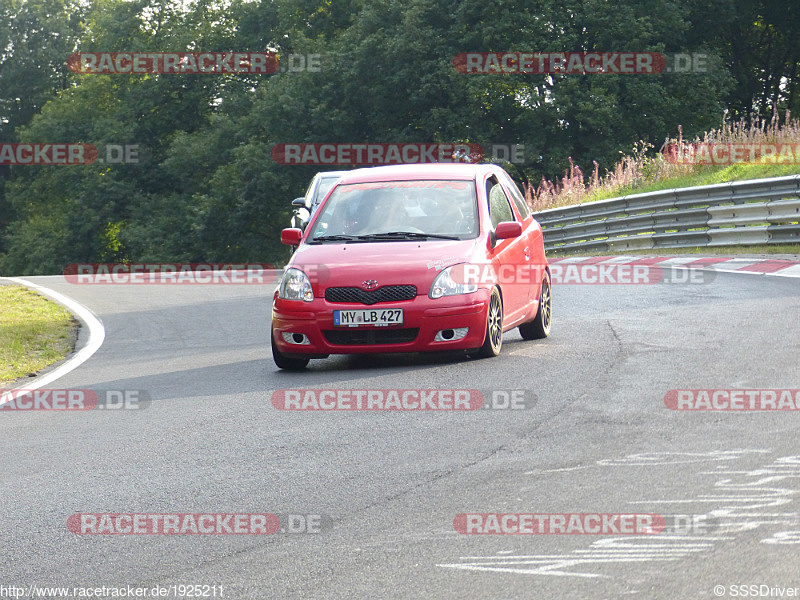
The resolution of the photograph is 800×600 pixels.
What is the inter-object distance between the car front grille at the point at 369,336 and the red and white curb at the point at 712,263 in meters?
8.10

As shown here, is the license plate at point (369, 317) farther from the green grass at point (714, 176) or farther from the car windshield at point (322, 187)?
the green grass at point (714, 176)

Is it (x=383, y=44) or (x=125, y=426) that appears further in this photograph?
(x=383, y=44)

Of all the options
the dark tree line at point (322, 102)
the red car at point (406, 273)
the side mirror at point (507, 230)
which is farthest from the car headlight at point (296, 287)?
the dark tree line at point (322, 102)

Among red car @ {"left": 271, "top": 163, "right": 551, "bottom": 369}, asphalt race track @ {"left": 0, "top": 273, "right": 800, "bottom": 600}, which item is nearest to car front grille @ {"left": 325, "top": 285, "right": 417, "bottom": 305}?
red car @ {"left": 271, "top": 163, "right": 551, "bottom": 369}

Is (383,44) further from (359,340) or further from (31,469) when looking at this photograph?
(31,469)

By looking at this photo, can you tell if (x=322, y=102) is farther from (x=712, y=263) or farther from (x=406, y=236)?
(x=406, y=236)

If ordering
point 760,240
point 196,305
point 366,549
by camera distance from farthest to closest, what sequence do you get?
point 760,240
point 196,305
point 366,549

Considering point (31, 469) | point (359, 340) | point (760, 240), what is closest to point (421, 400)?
point (359, 340)

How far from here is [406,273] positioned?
33.8 ft

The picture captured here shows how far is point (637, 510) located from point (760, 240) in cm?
1675

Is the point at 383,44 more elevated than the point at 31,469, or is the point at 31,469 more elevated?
the point at 383,44

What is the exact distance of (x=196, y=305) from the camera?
1819 centimetres

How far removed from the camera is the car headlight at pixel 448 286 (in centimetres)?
1028

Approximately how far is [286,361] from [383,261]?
3.87 feet
